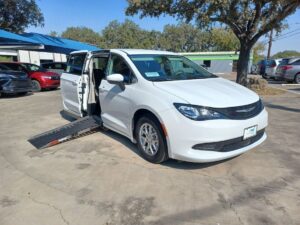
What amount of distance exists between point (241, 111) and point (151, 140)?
1.40m

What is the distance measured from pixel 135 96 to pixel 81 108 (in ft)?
7.78

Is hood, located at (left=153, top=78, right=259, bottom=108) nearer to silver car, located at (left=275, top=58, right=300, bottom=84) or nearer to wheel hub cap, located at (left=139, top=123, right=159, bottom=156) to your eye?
wheel hub cap, located at (left=139, top=123, right=159, bottom=156)

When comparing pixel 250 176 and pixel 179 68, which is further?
pixel 179 68

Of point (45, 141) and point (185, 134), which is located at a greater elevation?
point (185, 134)

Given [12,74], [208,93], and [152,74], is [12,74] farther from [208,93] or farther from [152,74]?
[208,93]

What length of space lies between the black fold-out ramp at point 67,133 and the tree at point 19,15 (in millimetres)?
17440

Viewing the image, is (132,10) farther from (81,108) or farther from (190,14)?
(81,108)

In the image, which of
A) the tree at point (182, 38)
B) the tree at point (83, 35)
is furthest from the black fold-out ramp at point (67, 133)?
the tree at point (182, 38)

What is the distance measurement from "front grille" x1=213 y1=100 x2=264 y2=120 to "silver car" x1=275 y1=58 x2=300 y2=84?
15.2m

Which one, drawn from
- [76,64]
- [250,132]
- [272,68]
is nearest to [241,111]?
[250,132]

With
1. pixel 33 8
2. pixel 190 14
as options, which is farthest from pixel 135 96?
pixel 33 8

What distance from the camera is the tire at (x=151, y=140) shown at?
4.31m

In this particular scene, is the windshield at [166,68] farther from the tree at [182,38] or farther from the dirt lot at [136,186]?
the tree at [182,38]

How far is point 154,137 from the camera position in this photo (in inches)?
176
